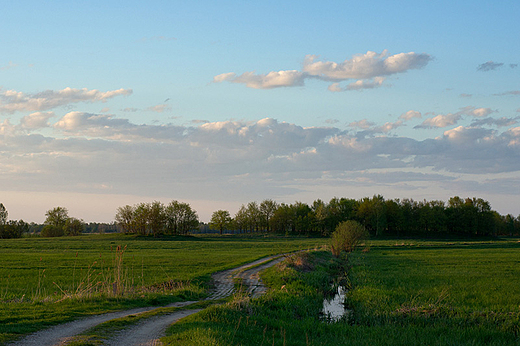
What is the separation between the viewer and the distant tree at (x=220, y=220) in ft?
497

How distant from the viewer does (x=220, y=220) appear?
151 metres

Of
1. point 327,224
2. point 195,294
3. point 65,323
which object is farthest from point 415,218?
point 65,323

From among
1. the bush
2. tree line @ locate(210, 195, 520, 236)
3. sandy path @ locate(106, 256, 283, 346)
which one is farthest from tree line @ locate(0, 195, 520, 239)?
sandy path @ locate(106, 256, 283, 346)

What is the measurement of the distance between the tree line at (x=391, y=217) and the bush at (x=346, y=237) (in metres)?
69.6

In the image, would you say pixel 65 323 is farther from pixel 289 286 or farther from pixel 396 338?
pixel 289 286

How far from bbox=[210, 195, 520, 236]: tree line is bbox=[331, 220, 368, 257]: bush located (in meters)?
69.6

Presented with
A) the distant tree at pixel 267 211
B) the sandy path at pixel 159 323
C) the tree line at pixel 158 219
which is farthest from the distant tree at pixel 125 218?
the sandy path at pixel 159 323

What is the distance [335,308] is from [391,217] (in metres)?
119

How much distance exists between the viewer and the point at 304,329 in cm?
1496

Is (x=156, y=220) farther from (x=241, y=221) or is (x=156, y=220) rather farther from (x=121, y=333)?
(x=121, y=333)

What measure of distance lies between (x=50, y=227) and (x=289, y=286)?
408 feet

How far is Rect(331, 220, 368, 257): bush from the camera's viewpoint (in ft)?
171

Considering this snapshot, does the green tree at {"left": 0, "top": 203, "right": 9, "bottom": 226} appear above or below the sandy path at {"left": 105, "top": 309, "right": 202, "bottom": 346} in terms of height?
above

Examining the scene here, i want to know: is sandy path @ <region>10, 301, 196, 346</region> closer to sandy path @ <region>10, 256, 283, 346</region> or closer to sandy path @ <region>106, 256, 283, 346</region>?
sandy path @ <region>10, 256, 283, 346</region>
